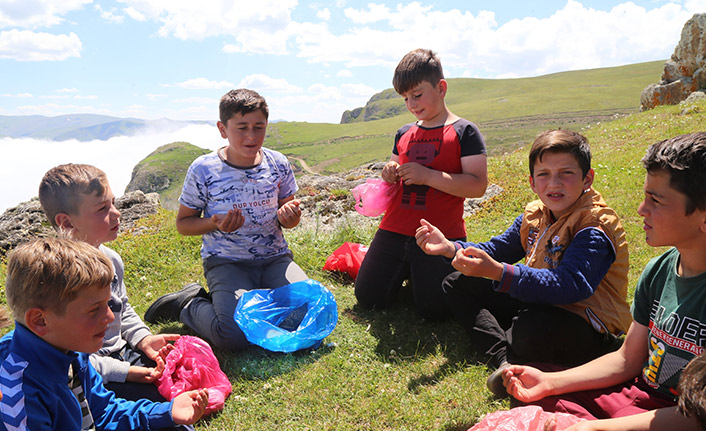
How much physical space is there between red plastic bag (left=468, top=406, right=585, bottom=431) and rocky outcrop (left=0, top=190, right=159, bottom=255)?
7800 millimetres

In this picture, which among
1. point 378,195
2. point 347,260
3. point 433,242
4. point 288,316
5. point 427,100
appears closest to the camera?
point 433,242

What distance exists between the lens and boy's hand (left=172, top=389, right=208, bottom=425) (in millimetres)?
2758

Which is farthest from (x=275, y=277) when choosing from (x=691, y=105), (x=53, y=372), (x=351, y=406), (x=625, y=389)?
(x=691, y=105)

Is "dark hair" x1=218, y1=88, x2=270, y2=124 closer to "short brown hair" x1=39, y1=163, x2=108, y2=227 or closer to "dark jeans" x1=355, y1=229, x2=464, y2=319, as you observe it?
"short brown hair" x1=39, y1=163, x2=108, y2=227

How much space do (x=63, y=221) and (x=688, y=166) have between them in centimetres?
401

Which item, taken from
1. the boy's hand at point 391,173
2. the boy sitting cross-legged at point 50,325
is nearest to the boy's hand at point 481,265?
the boy's hand at point 391,173

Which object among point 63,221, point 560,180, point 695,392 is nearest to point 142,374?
point 63,221

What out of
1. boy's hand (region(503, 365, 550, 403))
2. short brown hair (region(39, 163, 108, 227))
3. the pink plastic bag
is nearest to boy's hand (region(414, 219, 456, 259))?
boy's hand (region(503, 365, 550, 403))

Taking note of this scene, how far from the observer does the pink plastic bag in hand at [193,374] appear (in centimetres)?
336

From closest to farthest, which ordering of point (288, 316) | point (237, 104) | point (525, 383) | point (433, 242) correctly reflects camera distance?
point (525, 383)
point (433, 242)
point (288, 316)
point (237, 104)

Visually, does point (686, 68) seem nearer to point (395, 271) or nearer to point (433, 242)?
point (395, 271)

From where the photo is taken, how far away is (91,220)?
3.37m

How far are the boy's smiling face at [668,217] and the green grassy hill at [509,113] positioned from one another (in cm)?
6051

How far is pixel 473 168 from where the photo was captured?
15.1ft
